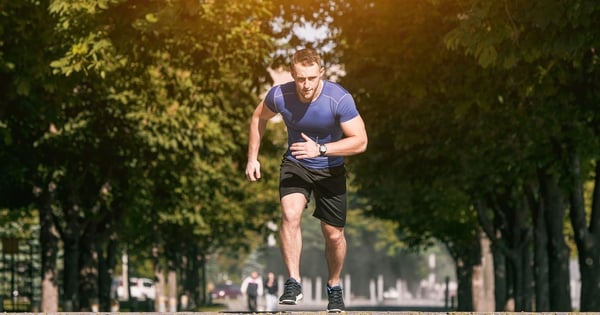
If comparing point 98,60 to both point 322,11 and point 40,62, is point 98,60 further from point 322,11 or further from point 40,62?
point 322,11

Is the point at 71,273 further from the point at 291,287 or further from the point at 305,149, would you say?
the point at 305,149

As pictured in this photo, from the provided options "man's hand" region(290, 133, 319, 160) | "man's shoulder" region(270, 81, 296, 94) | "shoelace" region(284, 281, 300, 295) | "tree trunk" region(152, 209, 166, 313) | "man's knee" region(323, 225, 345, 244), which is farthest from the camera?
"tree trunk" region(152, 209, 166, 313)

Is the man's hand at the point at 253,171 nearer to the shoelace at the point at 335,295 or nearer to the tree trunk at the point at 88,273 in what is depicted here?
the shoelace at the point at 335,295

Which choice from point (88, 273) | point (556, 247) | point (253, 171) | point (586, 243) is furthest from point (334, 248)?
point (88, 273)

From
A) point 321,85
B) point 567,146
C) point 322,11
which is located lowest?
point 321,85

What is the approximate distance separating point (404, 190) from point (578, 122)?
19.9 m

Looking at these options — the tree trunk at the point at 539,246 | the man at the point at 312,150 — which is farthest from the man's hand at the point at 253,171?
the tree trunk at the point at 539,246

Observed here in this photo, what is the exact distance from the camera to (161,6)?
58.7ft

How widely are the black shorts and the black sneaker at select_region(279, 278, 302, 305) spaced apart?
0.51 meters

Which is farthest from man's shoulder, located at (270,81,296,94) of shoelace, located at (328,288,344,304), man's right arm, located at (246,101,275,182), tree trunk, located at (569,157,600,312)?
tree trunk, located at (569,157,600,312)

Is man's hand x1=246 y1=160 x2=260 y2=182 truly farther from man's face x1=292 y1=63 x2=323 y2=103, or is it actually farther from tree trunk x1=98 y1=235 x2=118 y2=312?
tree trunk x1=98 y1=235 x2=118 y2=312

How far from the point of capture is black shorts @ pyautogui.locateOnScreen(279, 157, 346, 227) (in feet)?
32.6

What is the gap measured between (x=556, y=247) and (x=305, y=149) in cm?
1823

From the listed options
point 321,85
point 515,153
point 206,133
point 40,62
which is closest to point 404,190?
point 206,133
